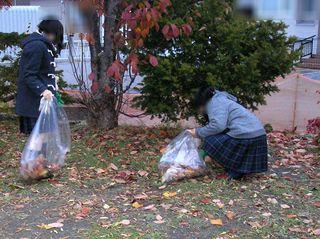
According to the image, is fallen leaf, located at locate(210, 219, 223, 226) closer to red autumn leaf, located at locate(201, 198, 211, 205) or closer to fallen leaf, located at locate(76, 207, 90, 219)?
red autumn leaf, located at locate(201, 198, 211, 205)

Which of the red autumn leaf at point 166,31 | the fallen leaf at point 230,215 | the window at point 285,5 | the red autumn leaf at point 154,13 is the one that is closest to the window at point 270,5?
the window at point 285,5

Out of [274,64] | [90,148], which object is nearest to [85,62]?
[90,148]

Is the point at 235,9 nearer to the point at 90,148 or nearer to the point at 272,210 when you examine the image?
the point at 90,148

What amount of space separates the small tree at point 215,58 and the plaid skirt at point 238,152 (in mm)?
1231

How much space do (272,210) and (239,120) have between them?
0.90 metres

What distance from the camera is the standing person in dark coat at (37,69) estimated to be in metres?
4.79

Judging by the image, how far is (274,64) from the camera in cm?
607

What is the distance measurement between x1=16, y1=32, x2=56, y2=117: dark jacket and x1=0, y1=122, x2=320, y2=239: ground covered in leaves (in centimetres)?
74

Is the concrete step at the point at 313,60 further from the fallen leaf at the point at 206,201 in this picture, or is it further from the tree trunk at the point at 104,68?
the fallen leaf at the point at 206,201

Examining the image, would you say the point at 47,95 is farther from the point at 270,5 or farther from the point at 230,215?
the point at 270,5

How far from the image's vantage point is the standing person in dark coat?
4789 mm

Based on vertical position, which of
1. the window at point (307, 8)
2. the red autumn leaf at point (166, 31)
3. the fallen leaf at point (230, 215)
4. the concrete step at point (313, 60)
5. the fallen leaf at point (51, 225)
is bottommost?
the fallen leaf at point (51, 225)

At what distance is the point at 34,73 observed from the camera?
479cm

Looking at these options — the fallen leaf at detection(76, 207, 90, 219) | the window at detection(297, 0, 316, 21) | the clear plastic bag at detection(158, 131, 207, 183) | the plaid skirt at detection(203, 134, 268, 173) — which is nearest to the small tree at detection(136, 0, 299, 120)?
the window at detection(297, 0, 316, 21)
